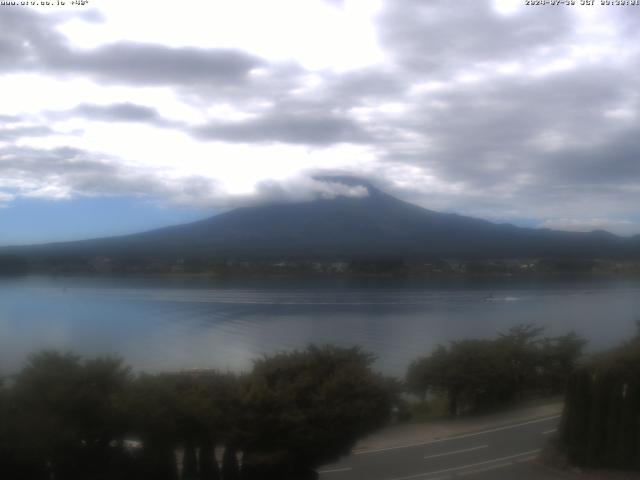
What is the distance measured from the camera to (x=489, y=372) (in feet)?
52.5

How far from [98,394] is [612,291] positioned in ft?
131

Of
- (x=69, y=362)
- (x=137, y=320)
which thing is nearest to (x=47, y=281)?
(x=137, y=320)

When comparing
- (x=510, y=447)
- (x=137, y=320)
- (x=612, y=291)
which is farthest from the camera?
(x=612, y=291)

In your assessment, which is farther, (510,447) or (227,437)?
(510,447)

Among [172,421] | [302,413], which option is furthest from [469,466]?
[172,421]

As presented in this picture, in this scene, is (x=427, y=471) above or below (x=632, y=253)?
below

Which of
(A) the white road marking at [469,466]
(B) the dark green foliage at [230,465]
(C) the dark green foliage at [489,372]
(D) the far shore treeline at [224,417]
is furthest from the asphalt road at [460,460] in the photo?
(C) the dark green foliage at [489,372]

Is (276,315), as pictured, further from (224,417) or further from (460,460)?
(224,417)

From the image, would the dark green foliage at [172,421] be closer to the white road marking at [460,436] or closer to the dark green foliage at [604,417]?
the white road marking at [460,436]

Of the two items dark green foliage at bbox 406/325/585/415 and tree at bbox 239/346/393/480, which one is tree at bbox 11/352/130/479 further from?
dark green foliage at bbox 406/325/585/415

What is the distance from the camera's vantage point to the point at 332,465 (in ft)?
32.9

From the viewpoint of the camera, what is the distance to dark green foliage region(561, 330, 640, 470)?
986 centimetres

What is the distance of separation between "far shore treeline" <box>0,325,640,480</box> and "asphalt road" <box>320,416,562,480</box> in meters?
0.53

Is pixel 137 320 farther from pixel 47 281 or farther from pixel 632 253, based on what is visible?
pixel 632 253
